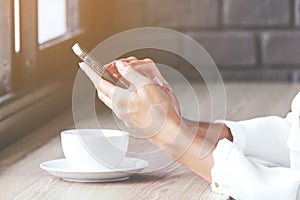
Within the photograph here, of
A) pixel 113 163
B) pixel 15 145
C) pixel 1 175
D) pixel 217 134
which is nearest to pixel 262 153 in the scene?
pixel 217 134

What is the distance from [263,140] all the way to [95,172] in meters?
0.25

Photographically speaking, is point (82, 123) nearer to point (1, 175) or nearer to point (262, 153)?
point (1, 175)

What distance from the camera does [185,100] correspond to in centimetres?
206

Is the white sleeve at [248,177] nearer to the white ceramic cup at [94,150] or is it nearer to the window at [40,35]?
the white ceramic cup at [94,150]

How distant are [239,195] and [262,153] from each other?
13 centimetres

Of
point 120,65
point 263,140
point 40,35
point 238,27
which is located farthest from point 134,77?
point 238,27

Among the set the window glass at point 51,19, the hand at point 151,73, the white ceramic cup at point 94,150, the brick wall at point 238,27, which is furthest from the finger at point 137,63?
the brick wall at point 238,27

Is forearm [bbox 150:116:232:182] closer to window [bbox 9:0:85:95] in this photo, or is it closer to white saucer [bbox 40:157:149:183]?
white saucer [bbox 40:157:149:183]

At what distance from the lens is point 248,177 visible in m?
1.05

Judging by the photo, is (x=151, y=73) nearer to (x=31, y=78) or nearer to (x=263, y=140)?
(x=263, y=140)

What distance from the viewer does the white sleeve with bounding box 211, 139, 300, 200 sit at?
3.44 feet

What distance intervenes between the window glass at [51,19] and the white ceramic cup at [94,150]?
0.73 metres

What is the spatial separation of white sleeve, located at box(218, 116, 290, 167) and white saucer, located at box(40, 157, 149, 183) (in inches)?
5.9

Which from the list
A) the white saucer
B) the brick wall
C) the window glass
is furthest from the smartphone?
the brick wall
